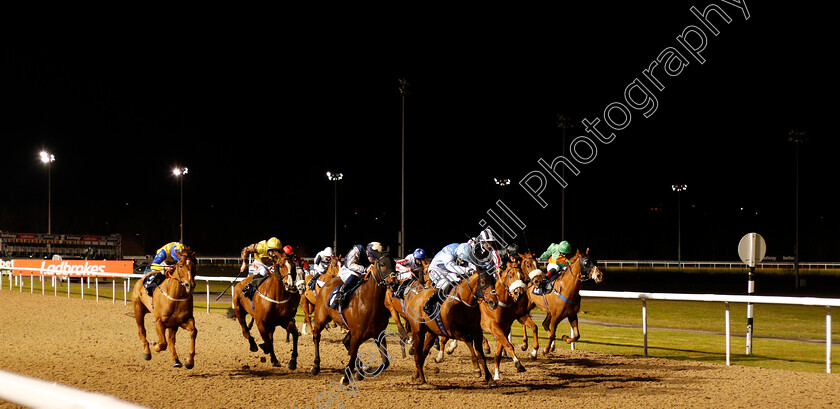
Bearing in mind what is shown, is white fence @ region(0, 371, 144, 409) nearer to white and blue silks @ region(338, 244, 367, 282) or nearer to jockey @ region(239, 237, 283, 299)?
white and blue silks @ region(338, 244, 367, 282)

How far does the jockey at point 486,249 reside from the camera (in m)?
8.48

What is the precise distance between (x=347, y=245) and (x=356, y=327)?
55.7 m

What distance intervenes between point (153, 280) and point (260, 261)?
1545 millimetres

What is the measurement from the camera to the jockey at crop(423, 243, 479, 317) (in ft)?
26.6

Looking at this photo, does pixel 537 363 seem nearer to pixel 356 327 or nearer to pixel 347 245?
pixel 356 327

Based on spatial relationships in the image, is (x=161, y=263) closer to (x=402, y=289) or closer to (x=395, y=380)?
(x=402, y=289)

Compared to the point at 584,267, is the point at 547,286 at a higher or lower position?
lower

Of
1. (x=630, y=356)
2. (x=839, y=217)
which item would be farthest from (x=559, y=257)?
(x=839, y=217)

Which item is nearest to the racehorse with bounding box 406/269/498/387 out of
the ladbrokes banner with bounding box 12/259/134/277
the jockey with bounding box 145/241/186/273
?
the jockey with bounding box 145/241/186/273

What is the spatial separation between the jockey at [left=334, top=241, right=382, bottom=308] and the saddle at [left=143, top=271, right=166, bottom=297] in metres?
2.82

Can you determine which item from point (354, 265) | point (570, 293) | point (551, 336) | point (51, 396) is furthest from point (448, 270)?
point (51, 396)

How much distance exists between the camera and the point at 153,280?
960 centimetres

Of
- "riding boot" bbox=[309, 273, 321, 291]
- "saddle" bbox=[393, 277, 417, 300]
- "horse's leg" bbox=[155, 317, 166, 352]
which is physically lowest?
"horse's leg" bbox=[155, 317, 166, 352]

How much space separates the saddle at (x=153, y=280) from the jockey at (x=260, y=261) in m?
1.13
